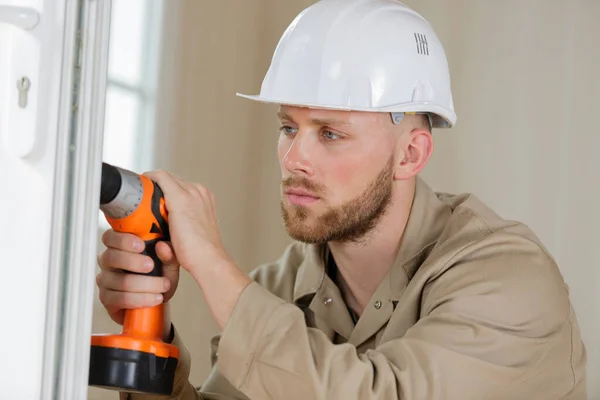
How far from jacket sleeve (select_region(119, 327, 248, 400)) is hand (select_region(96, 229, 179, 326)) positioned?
27 centimetres

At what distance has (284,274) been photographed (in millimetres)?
2086

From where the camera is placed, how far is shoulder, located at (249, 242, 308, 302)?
80.7 inches

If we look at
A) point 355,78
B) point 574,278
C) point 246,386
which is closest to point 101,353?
point 246,386

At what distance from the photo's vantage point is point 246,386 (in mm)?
1327

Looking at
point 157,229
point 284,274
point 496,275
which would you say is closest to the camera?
point 157,229

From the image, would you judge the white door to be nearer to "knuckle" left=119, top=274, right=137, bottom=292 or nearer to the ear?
"knuckle" left=119, top=274, right=137, bottom=292

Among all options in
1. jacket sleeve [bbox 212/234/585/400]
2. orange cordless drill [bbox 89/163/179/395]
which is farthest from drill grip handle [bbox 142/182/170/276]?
jacket sleeve [bbox 212/234/585/400]

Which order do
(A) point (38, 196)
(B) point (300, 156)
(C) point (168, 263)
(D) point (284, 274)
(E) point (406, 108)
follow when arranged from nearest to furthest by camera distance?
(A) point (38, 196) < (C) point (168, 263) < (B) point (300, 156) < (E) point (406, 108) < (D) point (284, 274)

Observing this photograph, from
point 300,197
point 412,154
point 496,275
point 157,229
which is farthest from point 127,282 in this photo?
point 412,154

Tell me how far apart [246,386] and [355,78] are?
2.36 ft

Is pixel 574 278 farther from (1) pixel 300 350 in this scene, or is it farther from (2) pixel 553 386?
(1) pixel 300 350

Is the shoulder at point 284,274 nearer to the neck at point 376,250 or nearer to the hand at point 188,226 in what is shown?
the neck at point 376,250

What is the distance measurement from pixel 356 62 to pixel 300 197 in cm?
30

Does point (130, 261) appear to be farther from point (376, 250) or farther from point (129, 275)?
point (376, 250)
